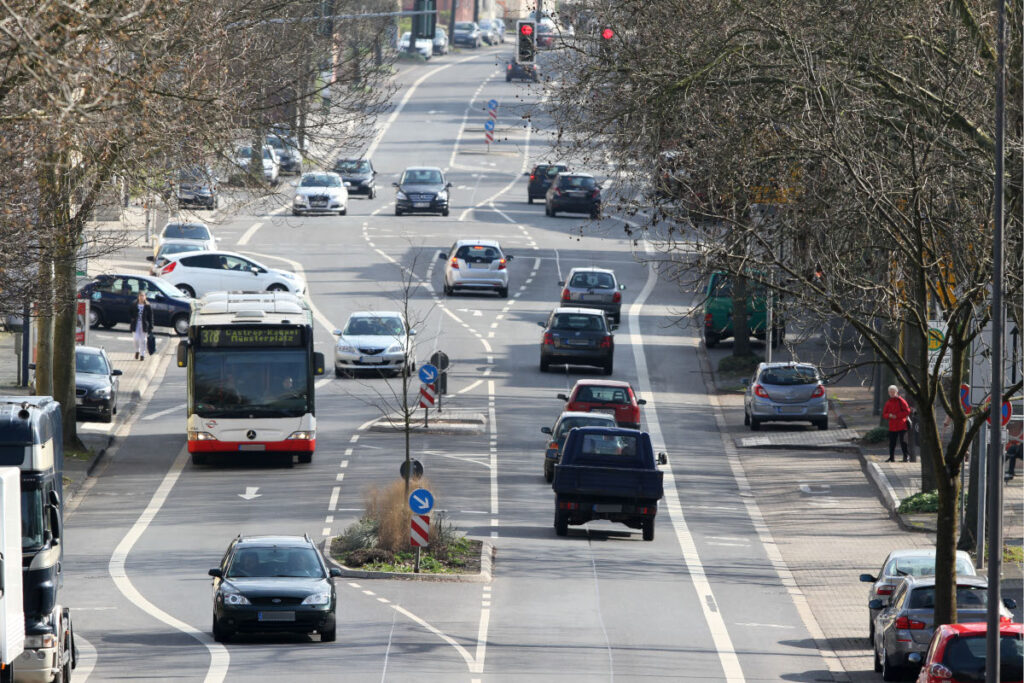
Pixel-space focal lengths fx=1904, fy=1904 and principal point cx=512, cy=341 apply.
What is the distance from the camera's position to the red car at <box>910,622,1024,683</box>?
737 inches

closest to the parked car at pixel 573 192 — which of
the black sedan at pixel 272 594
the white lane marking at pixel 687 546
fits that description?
the white lane marking at pixel 687 546

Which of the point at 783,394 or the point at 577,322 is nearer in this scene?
the point at 783,394

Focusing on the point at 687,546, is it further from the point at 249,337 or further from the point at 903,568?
the point at 249,337

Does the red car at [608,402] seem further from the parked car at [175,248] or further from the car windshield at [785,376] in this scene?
the parked car at [175,248]

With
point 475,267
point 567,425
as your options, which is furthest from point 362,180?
point 567,425

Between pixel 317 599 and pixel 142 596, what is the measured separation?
436cm

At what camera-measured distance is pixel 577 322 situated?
46.0m

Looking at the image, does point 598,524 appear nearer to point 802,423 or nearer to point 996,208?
point 802,423

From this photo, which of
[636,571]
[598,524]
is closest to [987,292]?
[636,571]

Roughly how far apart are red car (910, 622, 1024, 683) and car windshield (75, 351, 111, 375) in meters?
25.4

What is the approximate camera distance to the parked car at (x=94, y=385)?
39.8 meters

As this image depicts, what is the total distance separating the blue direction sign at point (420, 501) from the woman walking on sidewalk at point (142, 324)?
20.2 meters

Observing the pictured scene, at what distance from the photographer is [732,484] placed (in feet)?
122

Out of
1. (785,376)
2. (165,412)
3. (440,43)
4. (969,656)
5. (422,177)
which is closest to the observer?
(969,656)
